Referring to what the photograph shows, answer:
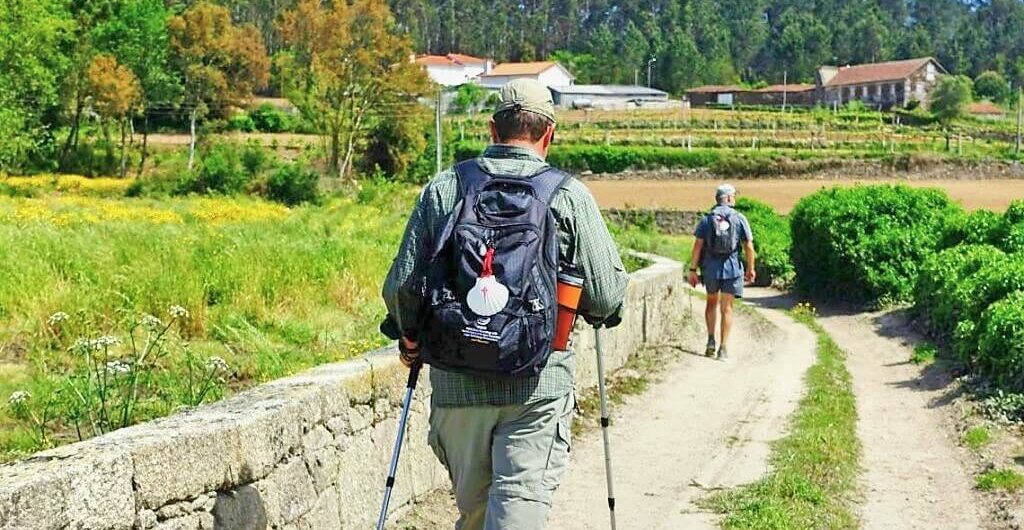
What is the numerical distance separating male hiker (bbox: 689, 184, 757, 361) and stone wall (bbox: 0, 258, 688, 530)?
607 cm

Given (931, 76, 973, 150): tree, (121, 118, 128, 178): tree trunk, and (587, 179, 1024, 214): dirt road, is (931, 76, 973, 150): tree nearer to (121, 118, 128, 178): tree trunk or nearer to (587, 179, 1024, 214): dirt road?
(587, 179, 1024, 214): dirt road

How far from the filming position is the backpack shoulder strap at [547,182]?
3951 millimetres

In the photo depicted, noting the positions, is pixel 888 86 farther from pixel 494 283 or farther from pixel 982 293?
pixel 494 283

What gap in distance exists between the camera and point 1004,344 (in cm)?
976

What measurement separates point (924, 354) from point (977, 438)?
4.38m

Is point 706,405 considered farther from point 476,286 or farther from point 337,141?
point 337,141

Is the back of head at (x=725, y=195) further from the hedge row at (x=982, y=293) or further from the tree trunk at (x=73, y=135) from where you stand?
the tree trunk at (x=73, y=135)

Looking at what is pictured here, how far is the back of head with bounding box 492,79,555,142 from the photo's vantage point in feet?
13.7

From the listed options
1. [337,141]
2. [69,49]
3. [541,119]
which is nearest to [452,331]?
[541,119]

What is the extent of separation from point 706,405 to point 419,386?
4086mm

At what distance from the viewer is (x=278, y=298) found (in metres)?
8.73

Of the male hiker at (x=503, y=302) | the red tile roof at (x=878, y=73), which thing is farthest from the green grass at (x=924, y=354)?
the red tile roof at (x=878, y=73)

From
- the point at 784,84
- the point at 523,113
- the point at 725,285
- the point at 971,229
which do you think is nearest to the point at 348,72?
the point at 971,229

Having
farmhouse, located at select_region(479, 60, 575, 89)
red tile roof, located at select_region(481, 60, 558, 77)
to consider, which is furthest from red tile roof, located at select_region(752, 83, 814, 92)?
red tile roof, located at select_region(481, 60, 558, 77)
